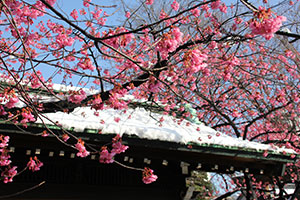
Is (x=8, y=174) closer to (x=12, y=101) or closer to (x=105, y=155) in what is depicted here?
(x=12, y=101)

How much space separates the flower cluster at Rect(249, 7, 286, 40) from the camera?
6.68ft

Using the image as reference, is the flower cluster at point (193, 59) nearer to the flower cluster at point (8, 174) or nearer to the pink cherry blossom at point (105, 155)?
the pink cherry blossom at point (105, 155)

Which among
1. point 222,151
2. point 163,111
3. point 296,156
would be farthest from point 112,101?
point 163,111

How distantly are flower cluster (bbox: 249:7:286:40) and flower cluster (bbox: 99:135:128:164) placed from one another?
2030 millimetres

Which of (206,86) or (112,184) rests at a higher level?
(206,86)

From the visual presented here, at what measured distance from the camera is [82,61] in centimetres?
306

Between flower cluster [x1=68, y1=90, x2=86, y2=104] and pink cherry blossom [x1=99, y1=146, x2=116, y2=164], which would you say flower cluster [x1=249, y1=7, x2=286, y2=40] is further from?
pink cherry blossom [x1=99, y1=146, x2=116, y2=164]

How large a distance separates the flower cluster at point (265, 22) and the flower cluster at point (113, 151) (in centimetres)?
203

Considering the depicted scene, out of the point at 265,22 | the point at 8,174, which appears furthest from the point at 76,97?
the point at 265,22

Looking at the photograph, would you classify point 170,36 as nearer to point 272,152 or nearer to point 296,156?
point 272,152

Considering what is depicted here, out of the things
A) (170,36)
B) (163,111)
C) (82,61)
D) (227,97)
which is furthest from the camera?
(227,97)

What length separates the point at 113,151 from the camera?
3.41 m

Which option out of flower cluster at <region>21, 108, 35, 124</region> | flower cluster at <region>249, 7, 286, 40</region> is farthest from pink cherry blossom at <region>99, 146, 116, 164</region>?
flower cluster at <region>249, 7, 286, 40</region>

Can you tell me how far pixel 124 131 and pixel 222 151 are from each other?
1.46 meters
